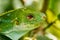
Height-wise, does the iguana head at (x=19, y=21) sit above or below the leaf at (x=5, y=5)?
below

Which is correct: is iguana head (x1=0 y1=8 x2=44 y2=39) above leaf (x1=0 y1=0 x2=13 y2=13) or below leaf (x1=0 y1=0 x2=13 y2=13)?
below

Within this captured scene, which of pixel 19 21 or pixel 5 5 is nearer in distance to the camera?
pixel 19 21

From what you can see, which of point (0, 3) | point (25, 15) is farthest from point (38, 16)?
point (0, 3)

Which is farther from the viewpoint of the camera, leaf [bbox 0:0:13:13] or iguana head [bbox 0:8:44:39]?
leaf [bbox 0:0:13:13]

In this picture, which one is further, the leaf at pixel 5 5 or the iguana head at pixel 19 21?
the leaf at pixel 5 5

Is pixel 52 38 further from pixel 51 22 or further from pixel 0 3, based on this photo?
pixel 0 3

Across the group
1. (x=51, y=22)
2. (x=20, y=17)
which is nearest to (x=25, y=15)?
(x=20, y=17)

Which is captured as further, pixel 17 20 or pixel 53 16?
pixel 53 16

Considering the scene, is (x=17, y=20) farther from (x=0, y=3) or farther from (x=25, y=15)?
(x=0, y=3)

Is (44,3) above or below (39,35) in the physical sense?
above

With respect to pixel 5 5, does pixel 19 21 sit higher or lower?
lower
